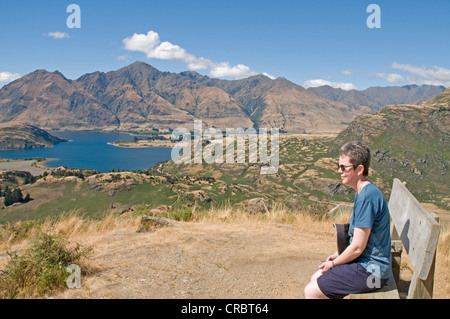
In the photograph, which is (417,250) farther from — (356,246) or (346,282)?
(346,282)

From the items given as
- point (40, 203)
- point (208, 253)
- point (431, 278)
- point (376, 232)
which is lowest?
point (40, 203)

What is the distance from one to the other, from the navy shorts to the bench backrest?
1.58 ft

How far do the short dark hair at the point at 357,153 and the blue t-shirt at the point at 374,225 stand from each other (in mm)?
257

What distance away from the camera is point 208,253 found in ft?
20.2

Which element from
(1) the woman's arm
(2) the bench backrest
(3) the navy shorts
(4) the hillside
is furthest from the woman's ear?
(4) the hillside

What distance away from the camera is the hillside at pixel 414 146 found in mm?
140000

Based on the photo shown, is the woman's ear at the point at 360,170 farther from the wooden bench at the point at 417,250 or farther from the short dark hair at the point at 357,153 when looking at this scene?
the wooden bench at the point at 417,250

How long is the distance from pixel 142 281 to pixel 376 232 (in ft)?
11.0

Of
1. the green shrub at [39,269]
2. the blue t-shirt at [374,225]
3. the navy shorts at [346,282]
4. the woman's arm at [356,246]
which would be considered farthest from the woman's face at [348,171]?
the green shrub at [39,269]

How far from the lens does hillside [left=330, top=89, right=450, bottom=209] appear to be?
459 ft

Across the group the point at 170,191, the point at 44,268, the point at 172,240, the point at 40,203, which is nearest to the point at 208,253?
the point at 172,240

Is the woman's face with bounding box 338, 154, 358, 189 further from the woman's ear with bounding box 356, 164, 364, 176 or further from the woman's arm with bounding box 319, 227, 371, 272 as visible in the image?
the woman's arm with bounding box 319, 227, 371, 272

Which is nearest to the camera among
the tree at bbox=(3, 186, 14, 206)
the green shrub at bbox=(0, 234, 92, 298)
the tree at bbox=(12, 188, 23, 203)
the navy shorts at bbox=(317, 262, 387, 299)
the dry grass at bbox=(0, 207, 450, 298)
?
the navy shorts at bbox=(317, 262, 387, 299)
